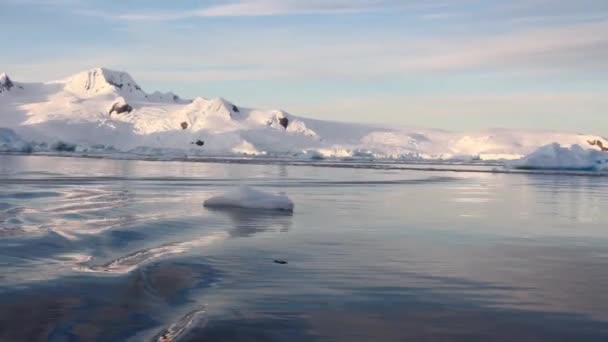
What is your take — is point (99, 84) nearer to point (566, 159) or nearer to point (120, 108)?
point (120, 108)

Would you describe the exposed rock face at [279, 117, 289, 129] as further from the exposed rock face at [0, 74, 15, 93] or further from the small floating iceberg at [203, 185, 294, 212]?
the small floating iceberg at [203, 185, 294, 212]

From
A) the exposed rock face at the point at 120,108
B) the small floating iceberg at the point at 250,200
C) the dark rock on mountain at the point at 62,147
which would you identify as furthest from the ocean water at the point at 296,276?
the exposed rock face at the point at 120,108

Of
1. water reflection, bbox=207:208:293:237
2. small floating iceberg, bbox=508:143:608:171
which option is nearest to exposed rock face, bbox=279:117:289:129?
small floating iceberg, bbox=508:143:608:171

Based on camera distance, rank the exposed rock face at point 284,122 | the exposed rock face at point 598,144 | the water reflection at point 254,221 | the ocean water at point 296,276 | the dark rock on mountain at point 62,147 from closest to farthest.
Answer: the ocean water at point 296,276
the water reflection at point 254,221
the dark rock on mountain at point 62,147
the exposed rock face at point 598,144
the exposed rock face at point 284,122

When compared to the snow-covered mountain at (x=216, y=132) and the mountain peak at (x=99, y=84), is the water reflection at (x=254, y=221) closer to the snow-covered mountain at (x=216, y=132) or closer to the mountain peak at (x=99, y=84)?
the snow-covered mountain at (x=216, y=132)

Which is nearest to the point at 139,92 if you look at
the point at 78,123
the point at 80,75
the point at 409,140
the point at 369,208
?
the point at 80,75
